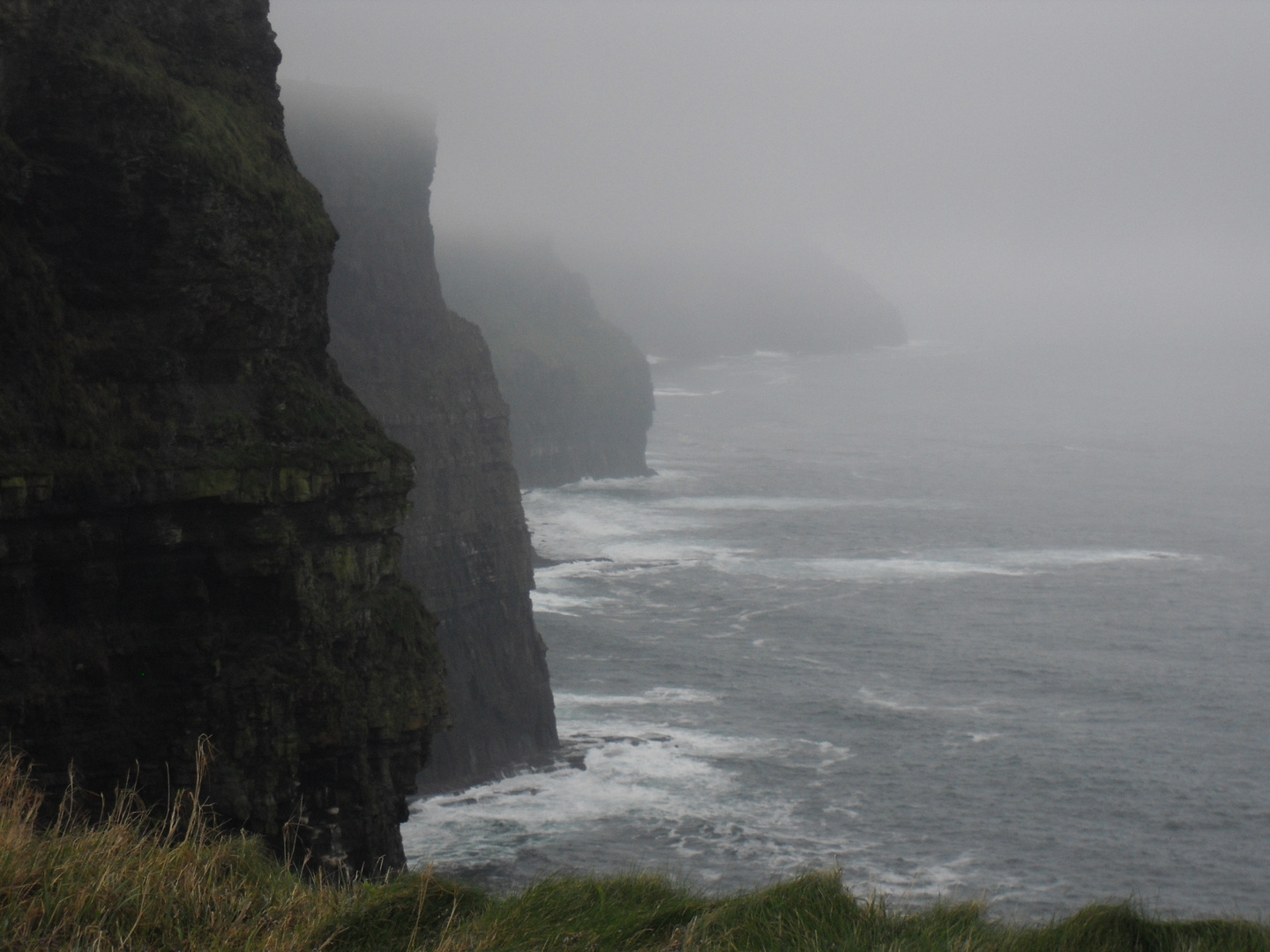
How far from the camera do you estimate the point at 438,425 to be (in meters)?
49.9

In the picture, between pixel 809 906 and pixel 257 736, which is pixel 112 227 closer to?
pixel 257 736

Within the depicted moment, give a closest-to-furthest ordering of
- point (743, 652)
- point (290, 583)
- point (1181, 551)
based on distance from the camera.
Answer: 1. point (290, 583)
2. point (743, 652)
3. point (1181, 551)

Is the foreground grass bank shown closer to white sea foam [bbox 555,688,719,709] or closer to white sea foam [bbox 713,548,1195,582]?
white sea foam [bbox 555,688,719,709]

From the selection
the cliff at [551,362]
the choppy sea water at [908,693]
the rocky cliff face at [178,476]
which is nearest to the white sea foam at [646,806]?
the choppy sea water at [908,693]

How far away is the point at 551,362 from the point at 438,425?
210ft

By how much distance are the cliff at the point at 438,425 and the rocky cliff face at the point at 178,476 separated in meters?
24.9

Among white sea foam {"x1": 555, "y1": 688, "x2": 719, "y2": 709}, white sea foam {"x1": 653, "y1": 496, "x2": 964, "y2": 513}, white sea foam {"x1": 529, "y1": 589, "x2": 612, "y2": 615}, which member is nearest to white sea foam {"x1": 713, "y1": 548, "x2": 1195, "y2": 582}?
white sea foam {"x1": 529, "y1": 589, "x2": 612, "y2": 615}

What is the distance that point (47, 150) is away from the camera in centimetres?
2042

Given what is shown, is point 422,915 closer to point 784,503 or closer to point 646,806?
point 646,806

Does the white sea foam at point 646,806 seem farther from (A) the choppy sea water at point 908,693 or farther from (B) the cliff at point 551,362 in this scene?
(B) the cliff at point 551,362

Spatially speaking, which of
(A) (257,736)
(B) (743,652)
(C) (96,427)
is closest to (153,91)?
(C) (96,427)

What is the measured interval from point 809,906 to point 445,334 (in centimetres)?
4256

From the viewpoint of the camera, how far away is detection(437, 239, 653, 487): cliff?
360 feet

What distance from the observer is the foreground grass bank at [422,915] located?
941 centimetres
